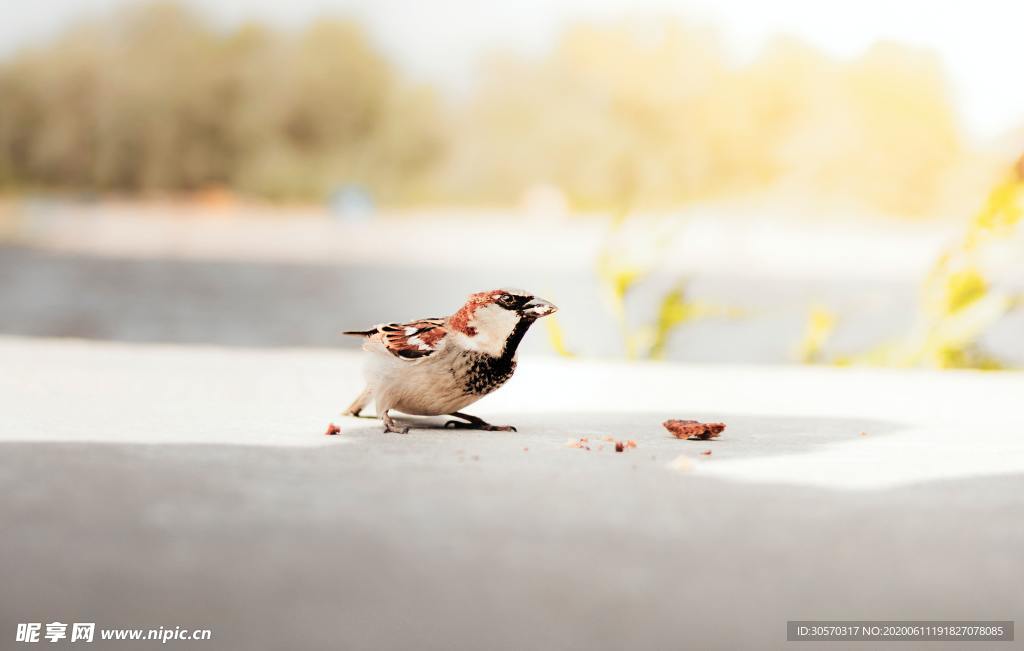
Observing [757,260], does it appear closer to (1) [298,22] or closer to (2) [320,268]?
(2) [320,268]

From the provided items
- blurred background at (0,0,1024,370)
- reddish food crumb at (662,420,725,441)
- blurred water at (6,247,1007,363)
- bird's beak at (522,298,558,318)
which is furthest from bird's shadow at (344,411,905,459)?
blurred background at (0,0,1024,370)

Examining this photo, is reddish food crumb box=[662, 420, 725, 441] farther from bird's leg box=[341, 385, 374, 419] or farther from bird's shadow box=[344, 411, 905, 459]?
bird's leg box=[341, 385, 374, 419]

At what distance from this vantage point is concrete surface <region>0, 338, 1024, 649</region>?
1.33m

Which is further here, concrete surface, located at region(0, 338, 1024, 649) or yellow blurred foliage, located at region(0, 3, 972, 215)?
yellow blurred foliage, located at region(0, 3, 972, 215)

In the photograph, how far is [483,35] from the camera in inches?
1048

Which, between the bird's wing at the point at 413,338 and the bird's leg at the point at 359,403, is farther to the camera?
the bird's leg at the point at 359,403

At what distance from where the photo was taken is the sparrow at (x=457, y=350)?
241 cm

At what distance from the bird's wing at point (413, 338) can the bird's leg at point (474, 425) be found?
0.25 meters

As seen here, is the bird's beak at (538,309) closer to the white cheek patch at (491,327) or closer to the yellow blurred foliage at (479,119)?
the white cheek patch at (491,327)

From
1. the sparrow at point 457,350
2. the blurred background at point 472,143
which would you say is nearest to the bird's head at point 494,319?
the sparrow at point 457,350

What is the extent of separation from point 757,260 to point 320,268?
9196 mm

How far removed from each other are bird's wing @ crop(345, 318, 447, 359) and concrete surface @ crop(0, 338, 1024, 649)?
7.6 inches

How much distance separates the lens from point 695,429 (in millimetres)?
2471

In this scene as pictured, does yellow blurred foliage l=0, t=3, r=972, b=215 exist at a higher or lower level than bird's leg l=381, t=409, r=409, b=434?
higher
